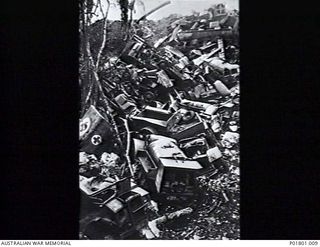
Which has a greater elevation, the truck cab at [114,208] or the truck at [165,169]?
the truck at [165,169]

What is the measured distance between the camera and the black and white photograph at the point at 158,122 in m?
1.64

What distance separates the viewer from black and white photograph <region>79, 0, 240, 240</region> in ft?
5.38

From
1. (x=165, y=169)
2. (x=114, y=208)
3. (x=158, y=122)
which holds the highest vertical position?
(x=158, y=122)

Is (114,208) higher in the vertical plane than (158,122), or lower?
lower

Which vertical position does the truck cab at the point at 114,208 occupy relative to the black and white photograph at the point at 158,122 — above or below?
below

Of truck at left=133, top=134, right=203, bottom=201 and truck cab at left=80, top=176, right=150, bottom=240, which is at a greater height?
truck at left=133, top=134, right=203, bottom=201

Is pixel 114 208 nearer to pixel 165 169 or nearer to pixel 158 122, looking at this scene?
pixel 165 169

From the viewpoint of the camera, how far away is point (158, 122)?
1.65 meters

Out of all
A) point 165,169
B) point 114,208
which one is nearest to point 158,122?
point 165,169
